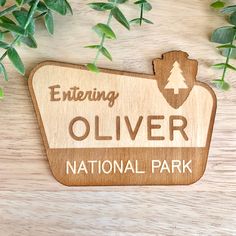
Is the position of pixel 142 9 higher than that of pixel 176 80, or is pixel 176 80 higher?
pixel 142 9

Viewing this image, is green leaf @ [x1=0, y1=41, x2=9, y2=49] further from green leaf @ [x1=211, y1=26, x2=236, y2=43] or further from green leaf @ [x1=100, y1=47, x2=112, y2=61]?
green leaf @ [x1=211, y1=26, x2=236, y2=43]

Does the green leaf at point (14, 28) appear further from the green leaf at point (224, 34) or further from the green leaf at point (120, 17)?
the green leaf at point (224, 34)

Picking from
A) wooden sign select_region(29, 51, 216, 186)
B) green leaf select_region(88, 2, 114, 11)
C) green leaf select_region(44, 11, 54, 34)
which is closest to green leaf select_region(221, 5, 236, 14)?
wooden sign select_region(29, 51, 216, 186)

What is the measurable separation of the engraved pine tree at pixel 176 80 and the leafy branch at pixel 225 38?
0.20 ft

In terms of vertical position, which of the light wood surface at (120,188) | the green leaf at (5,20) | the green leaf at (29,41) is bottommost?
the light wood surface at (120,188)

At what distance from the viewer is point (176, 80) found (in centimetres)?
99

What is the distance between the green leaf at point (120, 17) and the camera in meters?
0.94

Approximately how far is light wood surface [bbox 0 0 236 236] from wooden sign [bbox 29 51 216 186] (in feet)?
0.06

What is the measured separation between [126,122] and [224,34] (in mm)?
259

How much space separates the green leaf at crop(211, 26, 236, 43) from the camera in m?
0.96

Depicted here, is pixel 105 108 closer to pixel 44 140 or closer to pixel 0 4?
pixel 44 140

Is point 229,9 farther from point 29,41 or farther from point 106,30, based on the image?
point 29,41

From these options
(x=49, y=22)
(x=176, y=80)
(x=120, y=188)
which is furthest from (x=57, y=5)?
(x=120, y=188)

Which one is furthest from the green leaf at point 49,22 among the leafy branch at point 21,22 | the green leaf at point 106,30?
the green leaf at point 106,30
